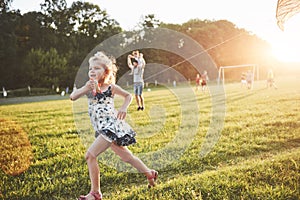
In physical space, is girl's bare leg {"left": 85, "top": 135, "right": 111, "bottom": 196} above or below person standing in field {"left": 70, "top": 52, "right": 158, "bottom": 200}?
below

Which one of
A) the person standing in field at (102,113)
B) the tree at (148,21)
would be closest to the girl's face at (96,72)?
the person standing in field at (102,113)

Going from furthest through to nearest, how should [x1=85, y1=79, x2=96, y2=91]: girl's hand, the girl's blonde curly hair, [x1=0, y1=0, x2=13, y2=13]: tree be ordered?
[x1=0, y1=0, x2=13, y2=13]: tree, the girl's blonde curly hair, [x1=85, y1=79, x2=96, y2=91]: girl's hand

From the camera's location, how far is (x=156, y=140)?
18.2 feet

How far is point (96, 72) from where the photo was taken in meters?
2.90

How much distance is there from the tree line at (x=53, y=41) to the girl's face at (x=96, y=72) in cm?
2521

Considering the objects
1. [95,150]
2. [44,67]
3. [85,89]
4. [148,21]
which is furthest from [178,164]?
[148,21]

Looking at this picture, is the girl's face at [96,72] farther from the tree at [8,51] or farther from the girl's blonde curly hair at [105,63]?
the tree at [8,51]

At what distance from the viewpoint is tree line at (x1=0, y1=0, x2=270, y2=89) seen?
107ft

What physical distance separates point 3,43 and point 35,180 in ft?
106

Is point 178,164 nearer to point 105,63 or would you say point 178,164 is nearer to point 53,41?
point 105,63

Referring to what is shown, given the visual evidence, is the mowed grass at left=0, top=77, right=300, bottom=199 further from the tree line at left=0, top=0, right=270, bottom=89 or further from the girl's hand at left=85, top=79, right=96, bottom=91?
the tree line at left=0, top=0, right=270, bottom=89

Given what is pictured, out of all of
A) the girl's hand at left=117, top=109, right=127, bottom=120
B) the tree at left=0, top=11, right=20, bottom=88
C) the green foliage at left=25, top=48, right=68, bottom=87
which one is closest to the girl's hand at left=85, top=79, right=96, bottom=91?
the girl's hand at left=117, top=109, right=127, bottom=120

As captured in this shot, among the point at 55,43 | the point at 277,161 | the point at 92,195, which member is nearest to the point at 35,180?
the point at 92,195

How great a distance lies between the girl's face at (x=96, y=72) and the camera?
9.45ft
